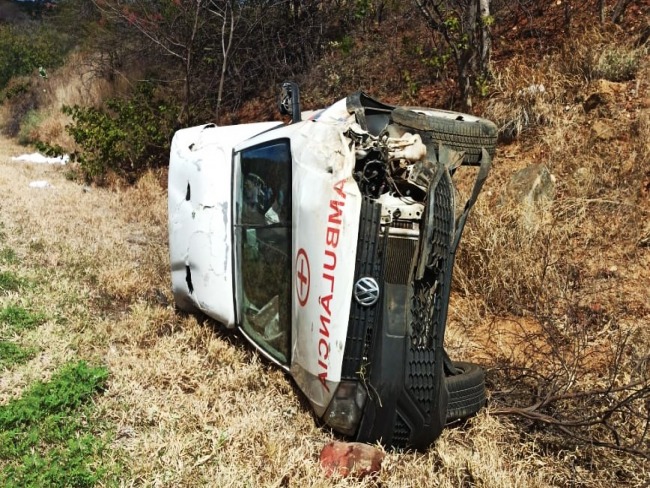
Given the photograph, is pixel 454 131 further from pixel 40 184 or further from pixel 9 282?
pixel 40 184

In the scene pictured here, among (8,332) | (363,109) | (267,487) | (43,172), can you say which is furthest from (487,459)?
(43,172)

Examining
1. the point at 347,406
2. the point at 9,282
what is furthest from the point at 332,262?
the point at 9,282

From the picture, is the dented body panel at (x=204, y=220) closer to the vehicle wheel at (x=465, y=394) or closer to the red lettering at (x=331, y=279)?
the red lettering at (x=331, y=279)

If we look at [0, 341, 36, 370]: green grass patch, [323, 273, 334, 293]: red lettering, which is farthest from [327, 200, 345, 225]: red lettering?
[0, 341, 36, 370]: green grass patch

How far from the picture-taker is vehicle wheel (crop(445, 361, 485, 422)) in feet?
8.73

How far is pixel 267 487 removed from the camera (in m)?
2.32

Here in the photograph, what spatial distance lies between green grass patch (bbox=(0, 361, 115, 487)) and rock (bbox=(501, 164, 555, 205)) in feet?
11.5

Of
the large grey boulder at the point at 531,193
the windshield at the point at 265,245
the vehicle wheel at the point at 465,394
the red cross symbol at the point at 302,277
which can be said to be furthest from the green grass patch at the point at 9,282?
the large grey boulder at the point at 531,193

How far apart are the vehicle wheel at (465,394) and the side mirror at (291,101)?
1.70m

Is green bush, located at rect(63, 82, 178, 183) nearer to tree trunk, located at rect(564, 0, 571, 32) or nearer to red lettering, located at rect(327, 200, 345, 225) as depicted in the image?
tree trunk, located at rect(564, 0, 571, 32)

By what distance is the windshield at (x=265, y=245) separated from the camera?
293 cm

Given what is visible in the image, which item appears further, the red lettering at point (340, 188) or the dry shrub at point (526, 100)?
the dry shrub at point (526, 100)

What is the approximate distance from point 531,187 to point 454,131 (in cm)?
236

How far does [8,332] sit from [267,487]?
1977 millimetres
